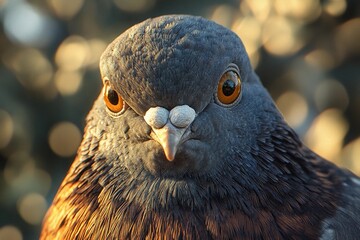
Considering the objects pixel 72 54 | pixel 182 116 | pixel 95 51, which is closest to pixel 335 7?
pixel 95 51

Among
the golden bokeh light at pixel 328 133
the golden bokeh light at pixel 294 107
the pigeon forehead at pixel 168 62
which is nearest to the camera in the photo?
the pigeon forehead at pixel 168 62

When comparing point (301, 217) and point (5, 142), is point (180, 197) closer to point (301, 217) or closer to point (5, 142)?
point (301, 217)

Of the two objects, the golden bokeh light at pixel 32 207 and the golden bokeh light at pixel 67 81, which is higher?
the golden bokeh light at pixel 67 81

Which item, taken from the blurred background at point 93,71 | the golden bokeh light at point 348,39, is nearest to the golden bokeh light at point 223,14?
the blurred background at point 93,71

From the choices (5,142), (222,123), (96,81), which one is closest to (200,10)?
(96,81)

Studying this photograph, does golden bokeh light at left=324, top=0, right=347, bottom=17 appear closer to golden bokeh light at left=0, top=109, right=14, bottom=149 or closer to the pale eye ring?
the pale eye ring

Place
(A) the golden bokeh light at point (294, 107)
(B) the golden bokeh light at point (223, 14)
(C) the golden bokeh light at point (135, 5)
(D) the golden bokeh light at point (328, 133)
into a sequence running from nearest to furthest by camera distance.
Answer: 1. (D) the golden bokeh light at point (328, 133)
2. (A) the golden bokeh light at point (294, 107)
3. (B) the golden bokeh light at point (223, 14)
4. (C) the golden bokeh light at point (135, 5)

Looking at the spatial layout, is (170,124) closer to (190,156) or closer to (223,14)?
(190,156)

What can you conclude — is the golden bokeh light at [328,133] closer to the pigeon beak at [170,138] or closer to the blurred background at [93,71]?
the blurred background at [93,71]
